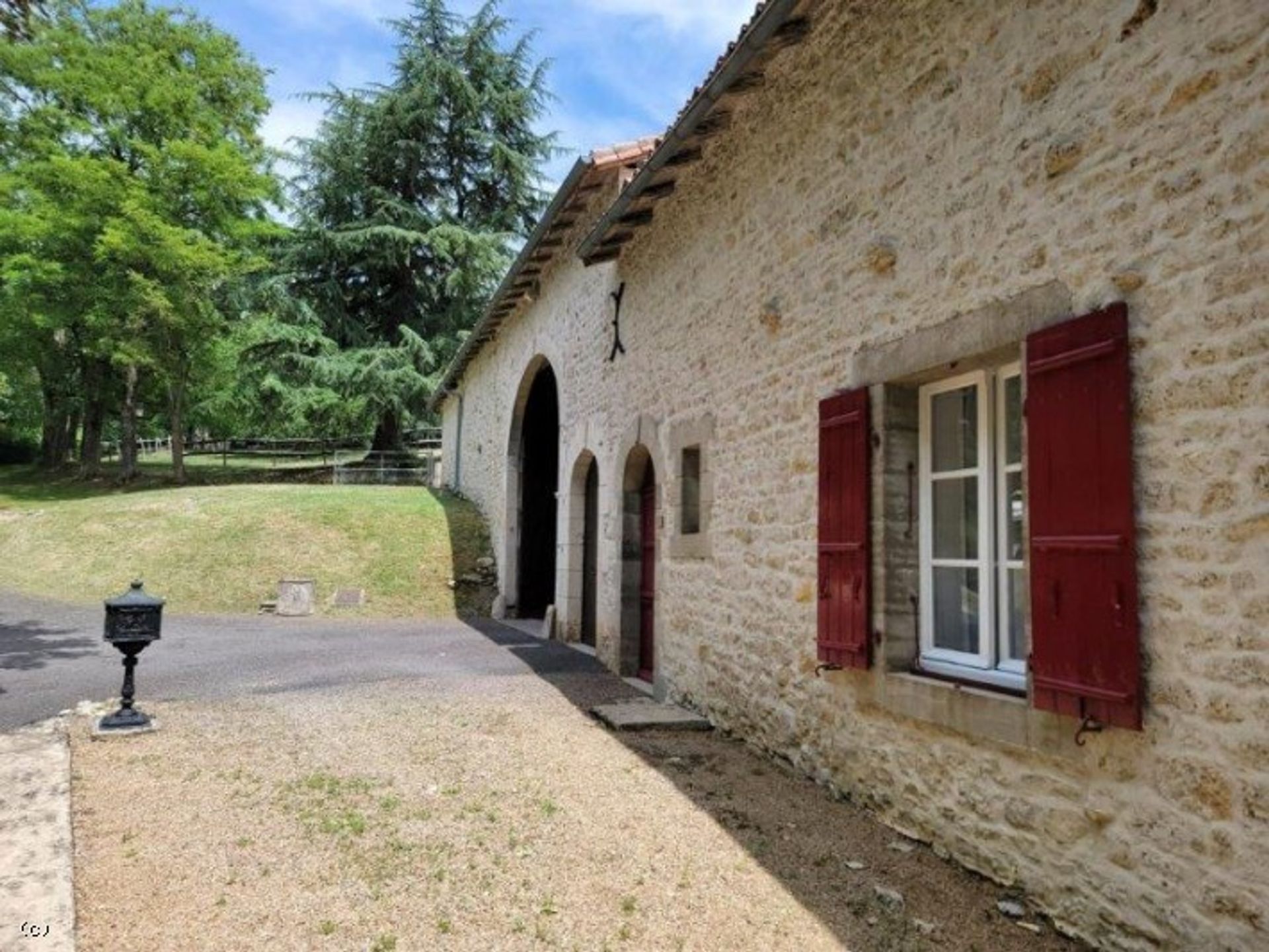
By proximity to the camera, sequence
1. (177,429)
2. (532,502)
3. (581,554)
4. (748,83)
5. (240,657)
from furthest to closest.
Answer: (177,429)
(532,502)
(581,554)
(240,657)
(748,83)

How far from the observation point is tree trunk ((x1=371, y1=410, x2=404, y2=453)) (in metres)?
24.7

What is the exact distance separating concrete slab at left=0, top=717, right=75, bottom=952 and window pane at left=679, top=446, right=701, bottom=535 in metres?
4.49

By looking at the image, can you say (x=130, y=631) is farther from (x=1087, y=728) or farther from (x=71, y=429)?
(x=71, y=429)

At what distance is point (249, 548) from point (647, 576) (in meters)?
9.56

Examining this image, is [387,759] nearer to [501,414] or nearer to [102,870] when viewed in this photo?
[102,870]

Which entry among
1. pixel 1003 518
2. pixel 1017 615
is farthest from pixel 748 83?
pixel 1017 615

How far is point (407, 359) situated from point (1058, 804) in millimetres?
22508

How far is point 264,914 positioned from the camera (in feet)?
10.0

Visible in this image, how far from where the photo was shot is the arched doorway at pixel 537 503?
13.6 m

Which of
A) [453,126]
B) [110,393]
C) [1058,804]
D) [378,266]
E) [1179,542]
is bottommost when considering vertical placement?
[1058,804]

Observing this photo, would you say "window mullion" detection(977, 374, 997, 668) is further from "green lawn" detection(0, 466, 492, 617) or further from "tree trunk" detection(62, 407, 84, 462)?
"tree trunk" detection(62, 407, 84, 462)

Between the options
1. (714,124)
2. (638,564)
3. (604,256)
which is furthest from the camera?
(638,564)

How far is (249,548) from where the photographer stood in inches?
584

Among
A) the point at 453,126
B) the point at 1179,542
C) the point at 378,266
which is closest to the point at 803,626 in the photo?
the point at 1179,542
